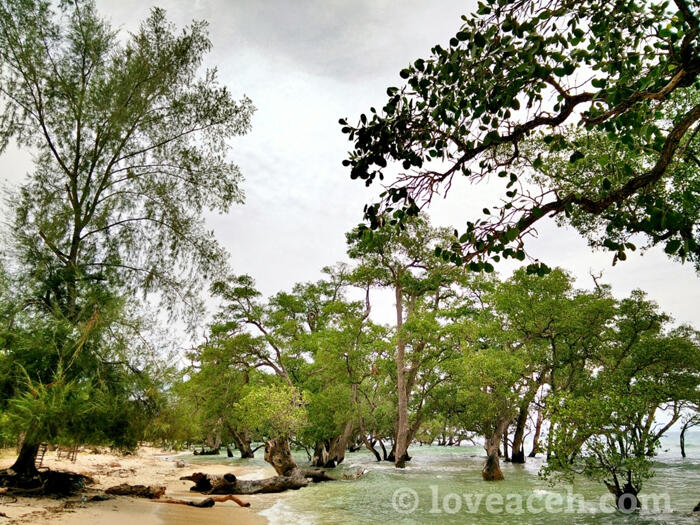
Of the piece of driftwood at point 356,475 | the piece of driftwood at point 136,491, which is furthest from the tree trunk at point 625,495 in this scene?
the piece of driftwood at point 356,475

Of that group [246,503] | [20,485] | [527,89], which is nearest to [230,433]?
→ [246,503]

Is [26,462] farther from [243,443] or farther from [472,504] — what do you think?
[243,443]

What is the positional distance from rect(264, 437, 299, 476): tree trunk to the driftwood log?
2.79 feet

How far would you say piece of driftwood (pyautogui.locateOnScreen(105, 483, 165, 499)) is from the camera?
33.3 feet

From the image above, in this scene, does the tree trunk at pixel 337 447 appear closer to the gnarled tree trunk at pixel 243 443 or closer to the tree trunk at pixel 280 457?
the tree trunk at pixel 280 457

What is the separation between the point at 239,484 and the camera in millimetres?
14273

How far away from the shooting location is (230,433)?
36500 millimetres

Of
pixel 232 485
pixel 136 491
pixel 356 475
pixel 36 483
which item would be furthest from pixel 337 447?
pixel 36 483

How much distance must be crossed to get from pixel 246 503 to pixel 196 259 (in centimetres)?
709

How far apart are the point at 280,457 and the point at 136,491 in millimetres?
8270

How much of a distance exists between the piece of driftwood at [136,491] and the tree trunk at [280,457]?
7441 mm

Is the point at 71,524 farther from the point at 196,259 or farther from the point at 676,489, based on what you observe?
the point at 676,489

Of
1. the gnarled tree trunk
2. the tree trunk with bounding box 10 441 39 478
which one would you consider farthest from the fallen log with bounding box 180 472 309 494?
the gnarled tree trunk

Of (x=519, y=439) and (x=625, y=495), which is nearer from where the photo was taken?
(x=625, y=495)
